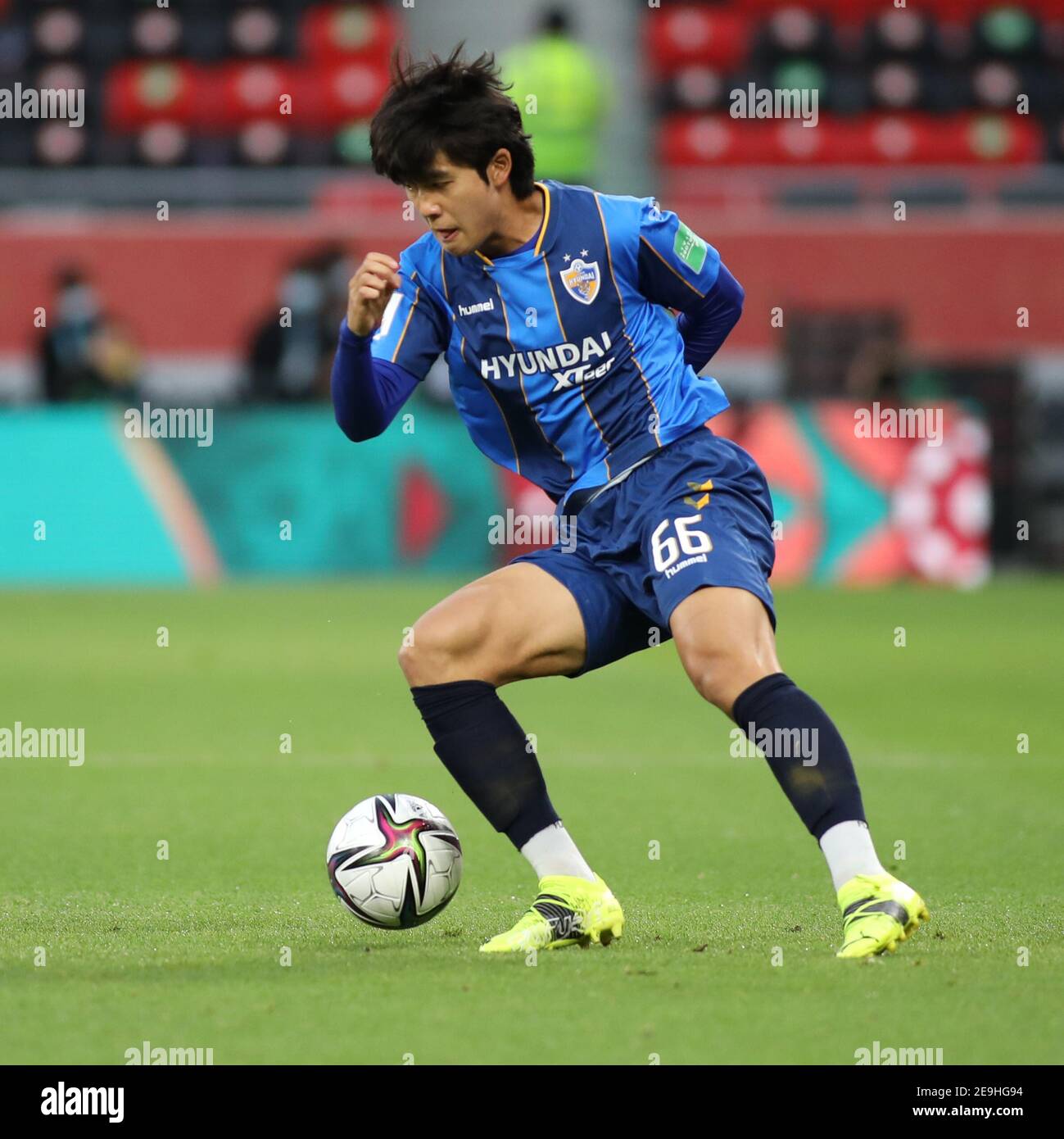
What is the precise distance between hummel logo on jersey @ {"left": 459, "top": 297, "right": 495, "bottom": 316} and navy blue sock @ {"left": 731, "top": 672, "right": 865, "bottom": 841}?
3.76 feet

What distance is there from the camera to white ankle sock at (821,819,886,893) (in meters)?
4.43

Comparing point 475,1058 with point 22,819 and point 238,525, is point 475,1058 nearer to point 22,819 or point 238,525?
point 22,819

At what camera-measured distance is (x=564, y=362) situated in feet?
16.1

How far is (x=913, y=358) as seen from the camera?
18203 mm

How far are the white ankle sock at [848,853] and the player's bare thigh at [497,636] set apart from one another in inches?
30.7

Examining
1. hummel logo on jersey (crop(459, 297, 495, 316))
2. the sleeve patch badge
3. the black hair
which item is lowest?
hummel logo on jersey (crop(459, 297, 495, 316))

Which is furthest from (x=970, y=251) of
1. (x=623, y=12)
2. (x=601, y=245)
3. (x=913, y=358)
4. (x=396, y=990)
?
(x=396, y=990)

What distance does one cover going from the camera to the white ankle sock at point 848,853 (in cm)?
443
